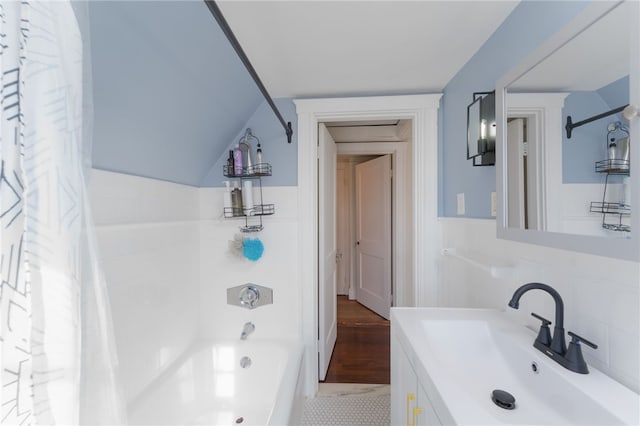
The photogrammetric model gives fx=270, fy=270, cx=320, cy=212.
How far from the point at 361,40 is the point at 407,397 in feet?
5.18

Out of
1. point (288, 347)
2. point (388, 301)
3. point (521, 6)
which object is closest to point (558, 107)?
point (521, 6)

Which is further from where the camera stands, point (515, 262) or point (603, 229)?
point (515, 262)

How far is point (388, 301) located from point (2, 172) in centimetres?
329

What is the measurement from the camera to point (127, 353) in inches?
50.4

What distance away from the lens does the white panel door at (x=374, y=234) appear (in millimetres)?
3252

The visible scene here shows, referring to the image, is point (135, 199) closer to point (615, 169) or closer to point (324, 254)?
point (324, 254)

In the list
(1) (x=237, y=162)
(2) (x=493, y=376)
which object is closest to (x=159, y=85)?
(1) (x=237, y=162)

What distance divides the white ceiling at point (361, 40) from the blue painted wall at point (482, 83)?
→ 0.06 metres

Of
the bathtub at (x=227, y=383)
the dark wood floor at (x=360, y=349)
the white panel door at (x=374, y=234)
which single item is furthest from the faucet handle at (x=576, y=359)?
the white panel door at (x=374, y=234)

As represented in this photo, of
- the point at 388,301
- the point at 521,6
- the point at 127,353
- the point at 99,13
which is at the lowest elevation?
the point at 388,301

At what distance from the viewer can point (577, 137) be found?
2.61 feet

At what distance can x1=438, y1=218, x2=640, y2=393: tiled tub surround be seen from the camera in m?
0.74

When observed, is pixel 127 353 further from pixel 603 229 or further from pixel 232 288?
pixel 603 229

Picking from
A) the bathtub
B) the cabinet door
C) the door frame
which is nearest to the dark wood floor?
the door frame
